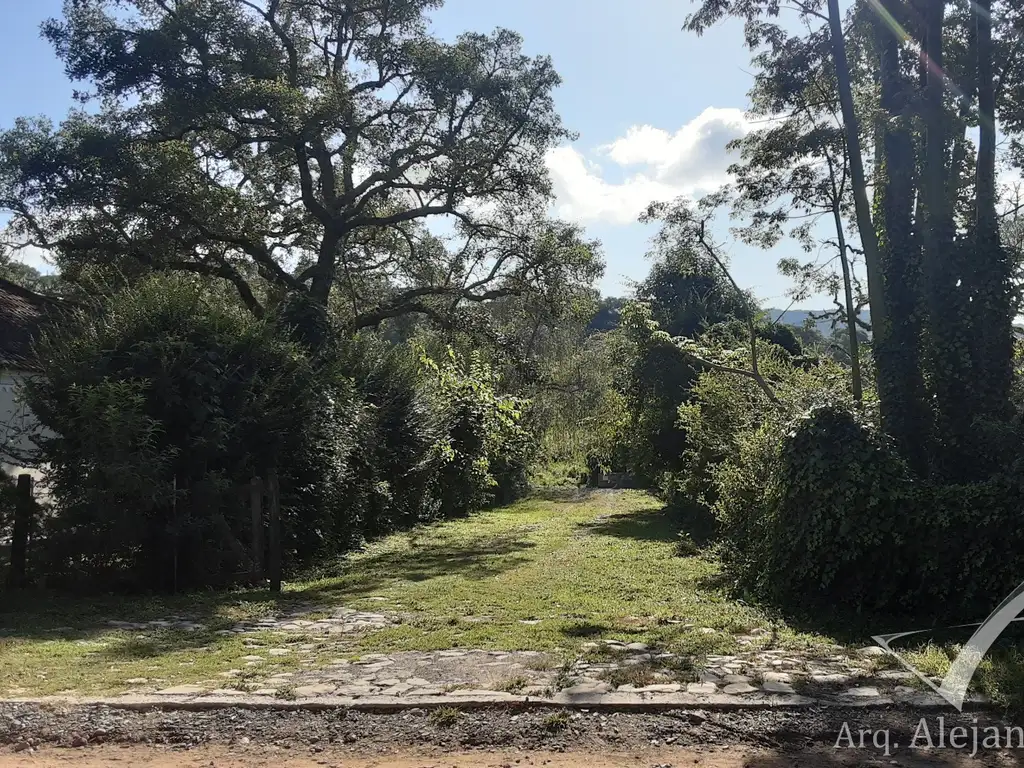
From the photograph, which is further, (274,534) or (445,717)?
(274,534)

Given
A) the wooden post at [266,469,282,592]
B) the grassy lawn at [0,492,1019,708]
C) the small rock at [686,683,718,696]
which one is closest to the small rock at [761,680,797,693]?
the small rock at [686,683,718,696]

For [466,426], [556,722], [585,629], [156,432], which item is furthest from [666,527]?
[556,722]

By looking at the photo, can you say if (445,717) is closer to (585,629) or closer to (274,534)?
(585,629)

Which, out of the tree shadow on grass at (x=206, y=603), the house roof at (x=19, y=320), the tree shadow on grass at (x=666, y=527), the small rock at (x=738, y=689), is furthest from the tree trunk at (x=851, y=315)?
the house roof at (x=19, y=320)

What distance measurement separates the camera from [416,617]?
820 cm

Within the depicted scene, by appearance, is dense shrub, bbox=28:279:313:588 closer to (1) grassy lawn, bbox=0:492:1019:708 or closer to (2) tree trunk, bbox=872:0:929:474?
(1) grassy lawn, bbox=0:492:1019:708

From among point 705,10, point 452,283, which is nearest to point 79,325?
point 705,10

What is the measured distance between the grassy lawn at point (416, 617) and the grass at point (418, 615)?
0.06 feet

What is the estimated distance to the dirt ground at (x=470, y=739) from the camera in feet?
14.4

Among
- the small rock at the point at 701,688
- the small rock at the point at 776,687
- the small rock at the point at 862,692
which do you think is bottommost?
the small rock at the point at 862,692

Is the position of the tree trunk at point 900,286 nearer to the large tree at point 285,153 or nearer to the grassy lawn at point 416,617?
the grassy lawn at point 416,617

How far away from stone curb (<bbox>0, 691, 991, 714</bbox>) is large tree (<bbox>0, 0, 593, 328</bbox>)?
11.1 m

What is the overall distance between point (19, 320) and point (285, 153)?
668 cm

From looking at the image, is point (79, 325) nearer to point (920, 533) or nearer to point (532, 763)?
point (532, 763)
